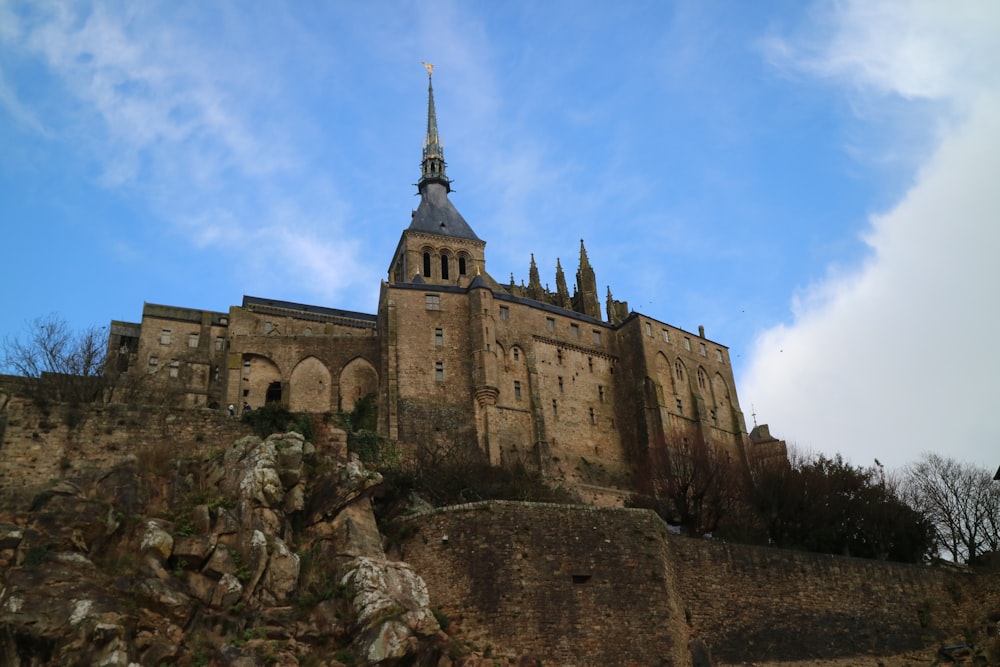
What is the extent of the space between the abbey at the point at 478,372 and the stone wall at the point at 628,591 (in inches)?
762

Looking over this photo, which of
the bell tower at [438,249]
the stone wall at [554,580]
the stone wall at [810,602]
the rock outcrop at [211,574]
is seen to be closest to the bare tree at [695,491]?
the stone wall at [810,602]

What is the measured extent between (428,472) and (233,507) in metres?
11.3

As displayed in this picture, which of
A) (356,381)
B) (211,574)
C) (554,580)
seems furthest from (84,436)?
(356,381)

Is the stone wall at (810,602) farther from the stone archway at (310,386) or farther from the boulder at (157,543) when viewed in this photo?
the stone archway at (310,386)

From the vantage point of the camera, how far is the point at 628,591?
103 feet

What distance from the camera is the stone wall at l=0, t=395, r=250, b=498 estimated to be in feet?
106

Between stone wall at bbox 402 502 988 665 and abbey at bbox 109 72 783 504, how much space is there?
19.4 meters

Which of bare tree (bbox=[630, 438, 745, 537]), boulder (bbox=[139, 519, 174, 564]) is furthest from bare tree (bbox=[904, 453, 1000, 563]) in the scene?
boulder (bbox=[139, 519, 174, 564])

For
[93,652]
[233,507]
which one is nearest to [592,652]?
[233,507]

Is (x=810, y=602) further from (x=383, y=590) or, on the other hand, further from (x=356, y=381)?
(x=356, y=381)

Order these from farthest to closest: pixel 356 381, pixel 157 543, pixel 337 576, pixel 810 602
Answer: pixel 356 381
pixel 810 602
pixel 337 576
pixel 157 543

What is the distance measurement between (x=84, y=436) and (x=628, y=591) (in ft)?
63.7

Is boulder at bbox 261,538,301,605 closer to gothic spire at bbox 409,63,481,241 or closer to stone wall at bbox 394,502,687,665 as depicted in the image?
stone wall at bbox 394,502,687,665

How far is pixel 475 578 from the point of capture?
30734 mm
